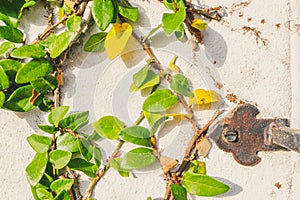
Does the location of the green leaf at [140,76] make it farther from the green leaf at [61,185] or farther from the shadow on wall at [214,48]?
the green leaf at [61,185]

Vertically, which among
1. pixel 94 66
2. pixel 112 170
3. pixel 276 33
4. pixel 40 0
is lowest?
pixel 112 170

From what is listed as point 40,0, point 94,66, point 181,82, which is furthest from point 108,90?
point 40,0

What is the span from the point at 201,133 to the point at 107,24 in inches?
13.2

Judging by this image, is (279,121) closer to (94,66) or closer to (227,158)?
(227,158)

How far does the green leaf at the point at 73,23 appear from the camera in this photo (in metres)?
1.16

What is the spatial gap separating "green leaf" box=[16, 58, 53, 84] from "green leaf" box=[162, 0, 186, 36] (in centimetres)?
29

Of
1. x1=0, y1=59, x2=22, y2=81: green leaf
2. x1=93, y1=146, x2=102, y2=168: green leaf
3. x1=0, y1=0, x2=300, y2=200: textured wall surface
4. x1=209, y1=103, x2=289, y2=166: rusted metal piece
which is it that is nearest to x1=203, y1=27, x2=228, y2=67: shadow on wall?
x1=0, y1=0, x2=300, y2=200: textured wall surface

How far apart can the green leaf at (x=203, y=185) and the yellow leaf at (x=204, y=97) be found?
0.55ft

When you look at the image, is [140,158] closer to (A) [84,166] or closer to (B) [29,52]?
(A) [84,166]

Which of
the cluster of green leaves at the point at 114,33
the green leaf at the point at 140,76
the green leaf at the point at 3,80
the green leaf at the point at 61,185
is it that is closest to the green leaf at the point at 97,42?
the cluster of green leaves at the point at 114,33

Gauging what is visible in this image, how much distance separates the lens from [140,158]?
1.16 m

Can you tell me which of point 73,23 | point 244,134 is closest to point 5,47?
point 73,23

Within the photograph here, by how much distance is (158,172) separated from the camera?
1.18 metres

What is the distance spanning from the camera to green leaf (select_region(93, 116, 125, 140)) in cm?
116
